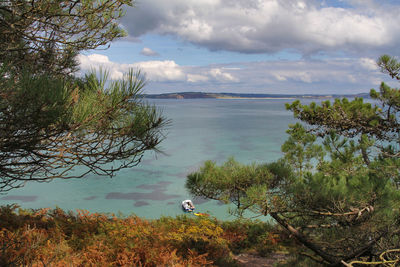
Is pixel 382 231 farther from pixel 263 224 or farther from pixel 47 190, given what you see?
pixel 47 190

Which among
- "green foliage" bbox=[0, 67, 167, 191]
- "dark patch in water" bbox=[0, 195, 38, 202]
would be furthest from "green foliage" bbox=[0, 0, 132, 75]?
"dark patch in water" bbox=[0, 195, 38, 202]

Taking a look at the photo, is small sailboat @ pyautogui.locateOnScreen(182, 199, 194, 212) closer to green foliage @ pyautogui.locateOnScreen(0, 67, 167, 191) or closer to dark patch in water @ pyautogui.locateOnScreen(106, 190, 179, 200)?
dark patch in water @ pyautogui.locateOnScreen(106, 190, 179, 200)

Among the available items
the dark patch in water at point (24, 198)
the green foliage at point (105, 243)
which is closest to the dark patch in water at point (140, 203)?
the dark patch in water at point (24, 198)

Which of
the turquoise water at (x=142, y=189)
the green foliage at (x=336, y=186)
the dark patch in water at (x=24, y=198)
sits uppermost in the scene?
the green foliage at (x=336, y=186)

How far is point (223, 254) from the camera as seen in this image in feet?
19.8

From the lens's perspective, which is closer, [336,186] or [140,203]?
[336,186]

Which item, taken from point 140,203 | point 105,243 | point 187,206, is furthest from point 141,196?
point 105,243

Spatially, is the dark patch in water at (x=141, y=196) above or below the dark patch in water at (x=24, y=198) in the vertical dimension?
above

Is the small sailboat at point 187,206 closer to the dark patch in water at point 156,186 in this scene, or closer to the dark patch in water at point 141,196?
the dark patch in water at point 141,196

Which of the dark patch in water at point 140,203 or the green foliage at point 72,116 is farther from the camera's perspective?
the dark patch in water at point 140,203

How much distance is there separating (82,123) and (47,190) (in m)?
16.5

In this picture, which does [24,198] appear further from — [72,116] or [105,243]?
[72,116]

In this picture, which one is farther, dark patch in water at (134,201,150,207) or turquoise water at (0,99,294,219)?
dark patch in water at (134,201,150,207)

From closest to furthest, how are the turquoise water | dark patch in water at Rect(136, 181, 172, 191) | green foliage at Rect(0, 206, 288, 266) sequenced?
green foliage at Rect(0, 206, 288, 266) → the turquoise water → dark patch in water at Rect(136, 181, 172, 191)
